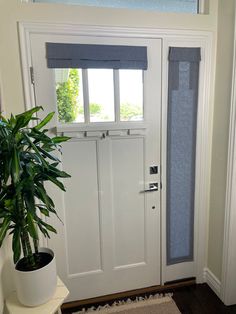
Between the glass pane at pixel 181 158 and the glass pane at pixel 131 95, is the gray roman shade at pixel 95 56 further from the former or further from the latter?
the glass pane at pixel 181 158

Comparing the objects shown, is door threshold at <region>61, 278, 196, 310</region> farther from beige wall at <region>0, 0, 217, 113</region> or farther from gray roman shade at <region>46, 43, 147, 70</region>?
gray roman shade at <region>46, 43, 147, 70</region>

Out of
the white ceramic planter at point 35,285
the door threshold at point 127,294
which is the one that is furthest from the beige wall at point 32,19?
the door threshold at point 127,294

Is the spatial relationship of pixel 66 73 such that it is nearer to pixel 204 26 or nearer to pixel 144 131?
pixel 144 131

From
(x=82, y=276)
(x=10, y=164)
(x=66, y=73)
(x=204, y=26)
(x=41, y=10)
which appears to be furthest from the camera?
(x=82, y=276)

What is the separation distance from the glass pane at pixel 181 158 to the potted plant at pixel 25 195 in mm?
1061

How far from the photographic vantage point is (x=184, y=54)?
199 cm

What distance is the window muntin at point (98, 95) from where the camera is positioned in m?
1.87

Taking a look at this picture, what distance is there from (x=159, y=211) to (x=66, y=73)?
1.34 m

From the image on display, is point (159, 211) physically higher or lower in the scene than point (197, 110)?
lower

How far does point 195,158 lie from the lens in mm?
2180

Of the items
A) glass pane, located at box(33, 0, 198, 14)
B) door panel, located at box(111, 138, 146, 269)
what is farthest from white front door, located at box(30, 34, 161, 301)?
glass pane, located at box(33, 0, 198, 14)

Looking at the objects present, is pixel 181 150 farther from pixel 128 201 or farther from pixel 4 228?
pixel 4 228

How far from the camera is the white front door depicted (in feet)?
6.37

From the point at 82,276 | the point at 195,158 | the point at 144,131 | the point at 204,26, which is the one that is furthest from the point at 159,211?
the point at 204,26
